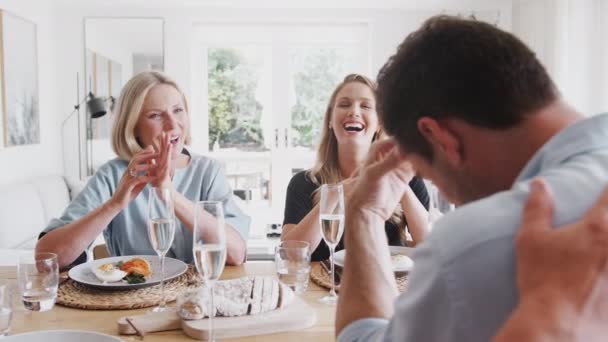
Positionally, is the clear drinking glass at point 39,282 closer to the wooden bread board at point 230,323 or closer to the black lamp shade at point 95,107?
the wooden bread board at point 230,323

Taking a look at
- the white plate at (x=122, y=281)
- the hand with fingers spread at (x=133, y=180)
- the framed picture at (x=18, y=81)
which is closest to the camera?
the white plate at (x=122, y=281)

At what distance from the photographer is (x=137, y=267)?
4.93ft

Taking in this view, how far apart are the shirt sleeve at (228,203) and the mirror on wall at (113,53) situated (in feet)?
12.0

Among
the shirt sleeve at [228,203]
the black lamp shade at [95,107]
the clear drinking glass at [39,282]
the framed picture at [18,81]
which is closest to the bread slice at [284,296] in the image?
the clear drinking glass at [39,282]

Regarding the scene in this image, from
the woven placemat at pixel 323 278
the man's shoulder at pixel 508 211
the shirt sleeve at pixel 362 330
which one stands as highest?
the man's shoulder at pixel 508 211

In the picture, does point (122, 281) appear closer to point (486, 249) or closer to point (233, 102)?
point (486, 249)

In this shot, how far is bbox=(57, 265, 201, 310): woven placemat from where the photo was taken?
131 centimetres

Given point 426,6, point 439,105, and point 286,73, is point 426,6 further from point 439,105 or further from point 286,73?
point 439,105

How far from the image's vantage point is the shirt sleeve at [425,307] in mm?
608

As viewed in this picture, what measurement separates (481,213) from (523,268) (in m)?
0.08

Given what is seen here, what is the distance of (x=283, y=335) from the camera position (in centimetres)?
116

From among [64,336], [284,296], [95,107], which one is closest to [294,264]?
[284,296]

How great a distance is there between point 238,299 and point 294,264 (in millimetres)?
222

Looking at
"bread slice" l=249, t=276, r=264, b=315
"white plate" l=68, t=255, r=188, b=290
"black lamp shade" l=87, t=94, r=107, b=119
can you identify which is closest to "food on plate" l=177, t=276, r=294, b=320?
"bread slice" l=249, t=276, r=264, b=315
